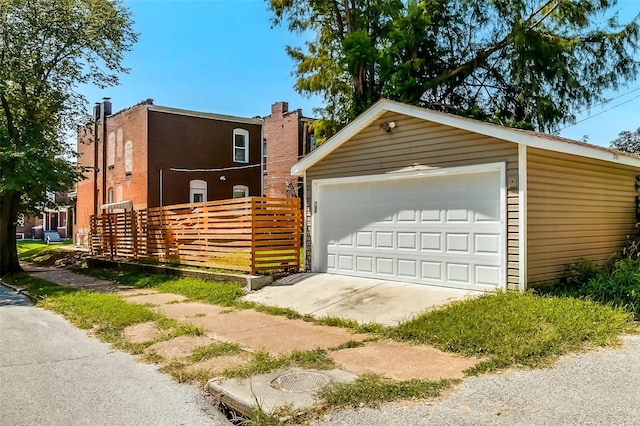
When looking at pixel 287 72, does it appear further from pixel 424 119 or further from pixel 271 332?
pixel 271 332

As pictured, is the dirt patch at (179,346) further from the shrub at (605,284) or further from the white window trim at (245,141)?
the white window trim at (245,141)

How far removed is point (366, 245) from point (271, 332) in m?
3.69

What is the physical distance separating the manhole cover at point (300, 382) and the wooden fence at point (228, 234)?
6.01 m

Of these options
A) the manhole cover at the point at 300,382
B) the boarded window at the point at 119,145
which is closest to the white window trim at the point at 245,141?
the boarded window at the point at 119,145

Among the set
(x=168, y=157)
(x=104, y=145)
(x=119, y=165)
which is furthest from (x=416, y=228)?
(x=104, y=145)

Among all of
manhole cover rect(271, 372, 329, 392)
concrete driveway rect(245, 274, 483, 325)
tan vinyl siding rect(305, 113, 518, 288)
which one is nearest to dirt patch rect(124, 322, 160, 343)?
concrete driveway rect(245, 274, 483, 325)

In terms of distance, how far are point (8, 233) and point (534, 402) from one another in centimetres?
1912

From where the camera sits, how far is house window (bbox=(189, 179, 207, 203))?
2344 cm

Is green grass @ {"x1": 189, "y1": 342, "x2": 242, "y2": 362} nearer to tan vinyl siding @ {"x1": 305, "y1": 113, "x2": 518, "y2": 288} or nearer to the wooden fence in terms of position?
tan vinyl siding @ {"x1": 305, "y1": 113, "x2": 518, "y2": 288}

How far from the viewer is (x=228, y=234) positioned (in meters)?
11.6

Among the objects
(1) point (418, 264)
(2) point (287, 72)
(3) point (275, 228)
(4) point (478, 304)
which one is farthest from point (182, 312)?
(2) point (287, 72)

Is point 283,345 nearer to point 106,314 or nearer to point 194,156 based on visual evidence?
point 106,314

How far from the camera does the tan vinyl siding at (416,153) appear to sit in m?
7.78

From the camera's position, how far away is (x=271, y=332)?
22.8 feet
